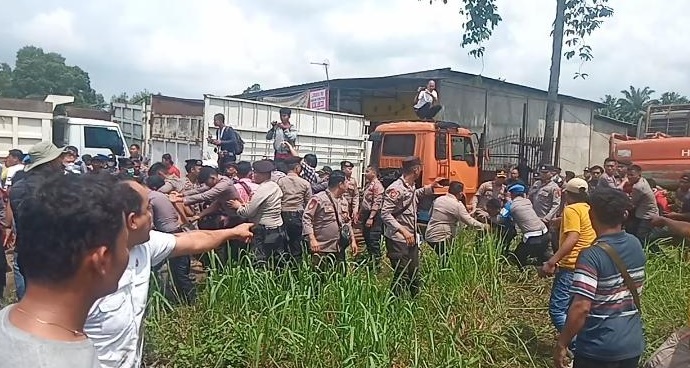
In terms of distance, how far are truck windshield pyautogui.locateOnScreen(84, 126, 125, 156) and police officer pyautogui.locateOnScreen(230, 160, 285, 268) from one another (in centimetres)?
888

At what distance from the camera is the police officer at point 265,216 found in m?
Result: 5.96

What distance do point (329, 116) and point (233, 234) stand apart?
10.8m

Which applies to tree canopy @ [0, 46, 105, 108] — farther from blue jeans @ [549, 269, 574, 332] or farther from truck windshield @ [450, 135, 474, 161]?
blue jeans @ [549, 269, 574, 332]

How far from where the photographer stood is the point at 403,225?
5750mm

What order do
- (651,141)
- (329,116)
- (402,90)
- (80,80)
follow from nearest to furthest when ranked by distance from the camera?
(651,141), (329,116), (402,90), (80,80)

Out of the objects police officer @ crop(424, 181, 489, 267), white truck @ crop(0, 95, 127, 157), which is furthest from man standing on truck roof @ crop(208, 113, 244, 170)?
white truck @ crop(0, 95, 127, 157)

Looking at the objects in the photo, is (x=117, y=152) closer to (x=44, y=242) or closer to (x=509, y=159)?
(x=509, y=159)

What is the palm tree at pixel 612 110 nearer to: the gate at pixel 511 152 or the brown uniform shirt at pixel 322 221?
the gate at pixel 511 152

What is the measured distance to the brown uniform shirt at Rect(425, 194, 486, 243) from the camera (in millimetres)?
6457

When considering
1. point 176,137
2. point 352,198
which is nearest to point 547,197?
point 352,198

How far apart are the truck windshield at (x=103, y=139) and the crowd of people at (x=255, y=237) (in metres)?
3.69

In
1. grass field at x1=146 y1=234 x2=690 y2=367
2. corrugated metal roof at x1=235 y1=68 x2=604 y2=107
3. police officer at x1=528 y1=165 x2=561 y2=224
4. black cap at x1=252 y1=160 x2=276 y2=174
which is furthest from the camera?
corrugated metal roof at x1=235 y1=68 x2=604 y2=107

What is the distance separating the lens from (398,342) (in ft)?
13.7

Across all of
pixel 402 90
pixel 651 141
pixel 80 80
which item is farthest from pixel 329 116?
pixel 80 80
